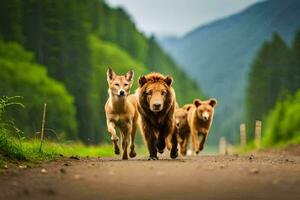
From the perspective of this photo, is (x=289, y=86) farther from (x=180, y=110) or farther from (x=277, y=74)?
(x=180, y=110)

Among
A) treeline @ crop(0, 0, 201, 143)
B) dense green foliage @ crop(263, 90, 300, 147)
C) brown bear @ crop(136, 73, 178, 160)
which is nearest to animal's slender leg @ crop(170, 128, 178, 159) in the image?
brown bear @ crop(136, 73, 178, 160)

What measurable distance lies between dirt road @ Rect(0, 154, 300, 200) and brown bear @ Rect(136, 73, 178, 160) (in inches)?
116

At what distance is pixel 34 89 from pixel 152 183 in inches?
1751

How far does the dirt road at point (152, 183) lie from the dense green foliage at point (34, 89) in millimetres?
37610

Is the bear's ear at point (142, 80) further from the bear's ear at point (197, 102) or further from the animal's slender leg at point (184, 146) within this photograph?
the bear's ear at point (197, 102)

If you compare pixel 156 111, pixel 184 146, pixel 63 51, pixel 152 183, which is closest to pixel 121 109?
pixel 156 111

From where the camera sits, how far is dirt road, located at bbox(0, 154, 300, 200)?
877cm

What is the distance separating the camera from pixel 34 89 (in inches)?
2096

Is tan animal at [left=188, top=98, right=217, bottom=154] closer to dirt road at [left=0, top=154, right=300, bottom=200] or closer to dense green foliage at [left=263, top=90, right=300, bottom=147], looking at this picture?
dense green foliage at [left=263, top=90, right=300, bottom=147]

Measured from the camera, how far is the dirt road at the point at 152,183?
877 centimetres

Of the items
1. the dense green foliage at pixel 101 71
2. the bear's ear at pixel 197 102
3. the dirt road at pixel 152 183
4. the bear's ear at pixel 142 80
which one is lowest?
the dirt road at pixel 152 183

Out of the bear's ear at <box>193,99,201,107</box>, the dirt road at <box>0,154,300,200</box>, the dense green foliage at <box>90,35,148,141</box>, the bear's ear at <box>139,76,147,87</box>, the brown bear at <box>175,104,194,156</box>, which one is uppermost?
the dense green foliage at <box>90,35,148,141</box>

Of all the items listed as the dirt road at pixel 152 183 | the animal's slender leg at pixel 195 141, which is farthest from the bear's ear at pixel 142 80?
the animal's slender leg at pixel 195 141

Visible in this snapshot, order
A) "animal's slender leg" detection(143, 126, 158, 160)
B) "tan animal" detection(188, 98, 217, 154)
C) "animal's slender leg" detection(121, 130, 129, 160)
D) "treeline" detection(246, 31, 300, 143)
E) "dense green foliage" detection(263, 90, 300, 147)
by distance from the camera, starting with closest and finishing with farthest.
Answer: "animal's slender leg" detection(143, 126, 158, 160), "animal's slender leg" detection(121, 130, 129, 160), "tan animal" detection(188, 98, 217, 154), "dense green foliage" detection(263, 90, 300, 147), "treeline" detection(246, 31, 300, 143)
